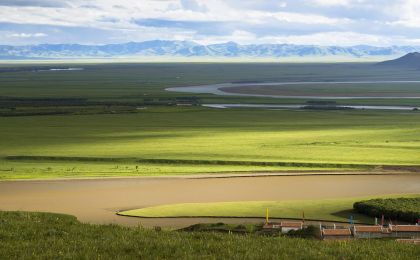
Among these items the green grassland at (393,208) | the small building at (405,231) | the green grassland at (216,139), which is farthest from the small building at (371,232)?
the green grassland at (216,139)

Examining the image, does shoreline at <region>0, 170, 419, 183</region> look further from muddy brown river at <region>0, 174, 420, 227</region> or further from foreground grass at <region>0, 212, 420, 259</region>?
foreground grass at <region>0, 212, 420, 259</region>

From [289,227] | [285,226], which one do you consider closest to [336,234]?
[289,227]

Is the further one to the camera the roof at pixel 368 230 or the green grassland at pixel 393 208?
the green grassland at pixel 393 208

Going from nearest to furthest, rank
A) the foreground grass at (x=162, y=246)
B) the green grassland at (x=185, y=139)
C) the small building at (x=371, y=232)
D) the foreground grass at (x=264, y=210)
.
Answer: the foreground grass at (x=162, y=246) < the small building at (x=371, y=232) < the foreground grass at (x=264, y=210) < the green grassland at (x=185, y=139)

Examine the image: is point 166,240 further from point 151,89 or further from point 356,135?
point 151,89

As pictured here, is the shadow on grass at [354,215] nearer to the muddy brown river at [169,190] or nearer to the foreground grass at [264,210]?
the foreground grass at [264,210]

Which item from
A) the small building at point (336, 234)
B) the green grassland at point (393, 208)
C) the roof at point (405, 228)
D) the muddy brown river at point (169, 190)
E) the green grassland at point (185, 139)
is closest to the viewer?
the small building at point (336, 234)

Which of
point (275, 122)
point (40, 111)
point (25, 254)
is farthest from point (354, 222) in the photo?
point (40, 111)

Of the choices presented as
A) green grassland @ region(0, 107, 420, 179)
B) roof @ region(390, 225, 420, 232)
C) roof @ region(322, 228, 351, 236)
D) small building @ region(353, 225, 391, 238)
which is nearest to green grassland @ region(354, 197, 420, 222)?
roof @ region(390, 225, 420, 232)
